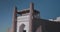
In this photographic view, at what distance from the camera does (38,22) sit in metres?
5.22

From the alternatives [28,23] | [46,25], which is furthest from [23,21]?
[46,25]

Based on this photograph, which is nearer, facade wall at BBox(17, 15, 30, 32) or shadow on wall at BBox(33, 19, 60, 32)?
shadow on wall at BBox(33, 19, 60, 32)

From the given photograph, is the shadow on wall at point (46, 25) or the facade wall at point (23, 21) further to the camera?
the facade wall at point (23, 21)

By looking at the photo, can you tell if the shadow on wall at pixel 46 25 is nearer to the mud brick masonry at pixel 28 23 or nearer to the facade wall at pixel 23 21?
the mud brick masonry at pixel 28 23

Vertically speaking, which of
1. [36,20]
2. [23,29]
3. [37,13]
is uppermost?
[37,13]

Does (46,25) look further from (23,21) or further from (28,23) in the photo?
(23,21)

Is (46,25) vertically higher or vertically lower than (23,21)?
lower

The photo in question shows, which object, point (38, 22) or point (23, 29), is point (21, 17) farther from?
point (38, 22)

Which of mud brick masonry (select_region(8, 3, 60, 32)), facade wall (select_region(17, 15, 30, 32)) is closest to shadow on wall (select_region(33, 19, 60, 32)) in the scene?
mud brick masonry (select_region(8, 3, 60, 32))

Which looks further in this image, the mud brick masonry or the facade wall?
the facade wall

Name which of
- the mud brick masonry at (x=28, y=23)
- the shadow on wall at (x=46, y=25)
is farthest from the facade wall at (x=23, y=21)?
the shadow on wall at (x=46, y=25)

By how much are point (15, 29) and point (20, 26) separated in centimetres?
30

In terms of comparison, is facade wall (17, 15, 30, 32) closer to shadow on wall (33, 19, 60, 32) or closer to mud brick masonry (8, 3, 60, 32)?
mud brick masonry (8, 3, 60, 32)

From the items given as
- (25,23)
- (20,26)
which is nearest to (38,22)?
(25,23)
